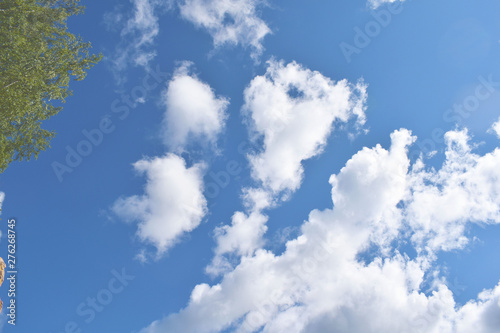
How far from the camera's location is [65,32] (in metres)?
23.2

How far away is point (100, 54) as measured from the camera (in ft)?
78.1

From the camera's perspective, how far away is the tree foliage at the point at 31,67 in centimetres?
1875

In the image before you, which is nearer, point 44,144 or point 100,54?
point 44,144

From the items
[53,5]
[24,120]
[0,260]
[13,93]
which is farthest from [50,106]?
[0,260]

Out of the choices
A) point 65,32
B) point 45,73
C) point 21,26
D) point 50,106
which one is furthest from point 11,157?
point 65,32

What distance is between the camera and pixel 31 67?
1972 cm

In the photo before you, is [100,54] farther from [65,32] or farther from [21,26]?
[21,26]

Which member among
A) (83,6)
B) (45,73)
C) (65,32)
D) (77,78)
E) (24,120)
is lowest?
(24,120)

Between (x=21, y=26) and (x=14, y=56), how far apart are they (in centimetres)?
255

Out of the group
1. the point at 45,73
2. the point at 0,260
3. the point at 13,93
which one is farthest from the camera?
the point at 0,260

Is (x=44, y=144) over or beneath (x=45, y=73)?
beneath

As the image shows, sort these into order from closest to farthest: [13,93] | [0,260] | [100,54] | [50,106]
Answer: [13,93] < [50,106] < [100,54] < [0,260]

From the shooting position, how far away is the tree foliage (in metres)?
18.8

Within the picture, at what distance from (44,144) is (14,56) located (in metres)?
6.29
